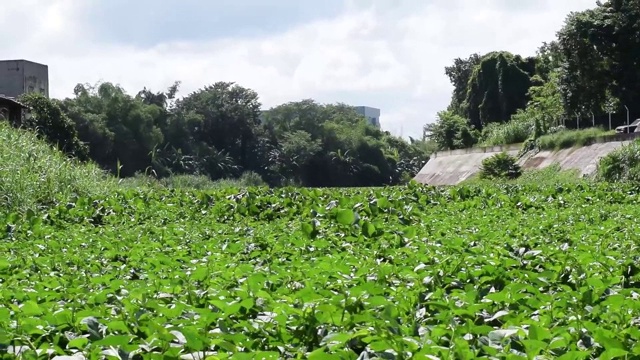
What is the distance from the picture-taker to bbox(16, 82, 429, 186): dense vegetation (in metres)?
50.2

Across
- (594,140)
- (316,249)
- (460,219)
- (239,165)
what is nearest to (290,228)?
(460,219)

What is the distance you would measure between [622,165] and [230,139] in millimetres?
43935

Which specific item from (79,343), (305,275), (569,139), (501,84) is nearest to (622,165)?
(569,139)

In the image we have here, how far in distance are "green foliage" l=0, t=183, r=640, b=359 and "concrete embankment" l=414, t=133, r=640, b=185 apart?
686 inches

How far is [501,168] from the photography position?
25578 mm

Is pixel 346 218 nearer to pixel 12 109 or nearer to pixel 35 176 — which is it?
pixel 35 176

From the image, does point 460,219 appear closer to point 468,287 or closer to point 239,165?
point 468,287

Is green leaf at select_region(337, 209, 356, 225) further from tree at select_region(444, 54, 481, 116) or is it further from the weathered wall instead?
tree at select_region(444, 54, 481, 116)

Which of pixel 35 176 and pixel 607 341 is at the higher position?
pixel 35 176

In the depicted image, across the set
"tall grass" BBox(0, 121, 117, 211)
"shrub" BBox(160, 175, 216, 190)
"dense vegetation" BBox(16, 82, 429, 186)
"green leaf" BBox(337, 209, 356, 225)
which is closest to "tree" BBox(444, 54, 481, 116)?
"dense vegetation" BBox(16, 82, 429, 186)

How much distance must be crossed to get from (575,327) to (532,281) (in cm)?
88

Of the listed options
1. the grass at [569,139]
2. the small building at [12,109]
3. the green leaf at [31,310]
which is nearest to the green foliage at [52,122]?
the small building at [12,109]

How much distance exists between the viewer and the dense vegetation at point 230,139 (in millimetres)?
50250

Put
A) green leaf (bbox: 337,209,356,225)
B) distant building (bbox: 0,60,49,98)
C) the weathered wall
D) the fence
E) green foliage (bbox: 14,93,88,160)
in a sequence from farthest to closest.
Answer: distant building (bbox: 0,60,49,98)
green foliage (bbox: 14,93,88,160)
the fence
the weathered wall
green leaf (bbox: 337,209,356,225)
